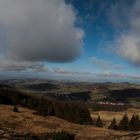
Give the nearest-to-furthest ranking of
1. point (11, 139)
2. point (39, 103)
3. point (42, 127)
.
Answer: point (11, 139) < point (42, 127) < point (39, 103)

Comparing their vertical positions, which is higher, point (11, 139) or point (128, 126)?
point (11, 139)

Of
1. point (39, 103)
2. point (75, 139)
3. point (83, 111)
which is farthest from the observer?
point (39, 103)

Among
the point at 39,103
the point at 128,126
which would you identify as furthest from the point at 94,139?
the point at 39,103

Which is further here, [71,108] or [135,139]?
[71,108]

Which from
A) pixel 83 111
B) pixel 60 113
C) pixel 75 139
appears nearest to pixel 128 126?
pixel 83 111

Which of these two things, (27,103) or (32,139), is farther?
(27,103)

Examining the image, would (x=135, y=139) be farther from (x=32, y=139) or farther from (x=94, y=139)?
(x=32, y=139)

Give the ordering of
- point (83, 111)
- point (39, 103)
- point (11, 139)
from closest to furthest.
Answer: point (11, 139) → point (83, 111) → point (39, 103)

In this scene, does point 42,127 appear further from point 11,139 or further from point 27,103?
point 27,103

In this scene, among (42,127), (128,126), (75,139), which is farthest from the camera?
(128,126)
